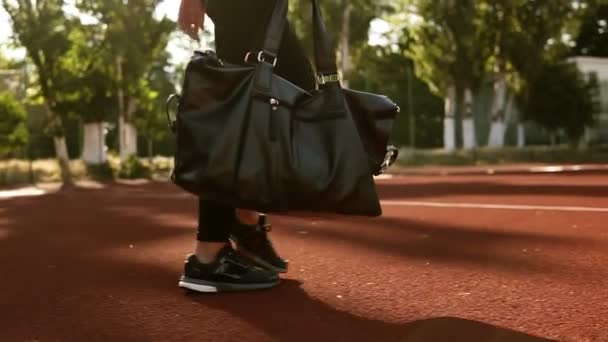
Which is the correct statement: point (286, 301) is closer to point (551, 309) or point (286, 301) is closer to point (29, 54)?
point (551, 309)

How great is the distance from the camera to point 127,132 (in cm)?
1988

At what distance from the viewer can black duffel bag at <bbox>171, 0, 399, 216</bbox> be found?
2238mm

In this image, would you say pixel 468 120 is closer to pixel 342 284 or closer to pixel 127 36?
pixel 127 36

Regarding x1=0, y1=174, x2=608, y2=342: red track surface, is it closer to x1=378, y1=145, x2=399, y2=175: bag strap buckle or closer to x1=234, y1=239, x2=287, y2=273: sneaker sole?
x1=234, y1=239, x2=287, y2=273: sneaker sole

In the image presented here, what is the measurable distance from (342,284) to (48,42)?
1475 cm

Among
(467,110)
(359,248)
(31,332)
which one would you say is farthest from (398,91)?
(31,332)

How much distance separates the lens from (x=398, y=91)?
30484 mm

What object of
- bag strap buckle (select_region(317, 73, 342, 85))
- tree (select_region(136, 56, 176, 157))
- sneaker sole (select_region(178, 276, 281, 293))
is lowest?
sneaker sole (select_region(178, 276, 281, 293))

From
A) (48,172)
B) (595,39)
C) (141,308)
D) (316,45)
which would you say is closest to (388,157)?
(316,45)

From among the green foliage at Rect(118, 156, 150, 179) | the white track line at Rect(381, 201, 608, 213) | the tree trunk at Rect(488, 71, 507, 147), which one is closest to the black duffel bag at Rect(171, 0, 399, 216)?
the white track line at Rect(381, 201, 608, 213)

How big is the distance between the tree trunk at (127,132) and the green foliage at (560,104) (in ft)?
49.4

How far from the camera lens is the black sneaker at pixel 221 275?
8.82ft

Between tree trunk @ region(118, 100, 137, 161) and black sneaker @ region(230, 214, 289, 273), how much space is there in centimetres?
1663

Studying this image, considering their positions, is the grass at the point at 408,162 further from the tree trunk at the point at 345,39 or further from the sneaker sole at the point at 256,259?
the sneaker sole at the point at 256,259
